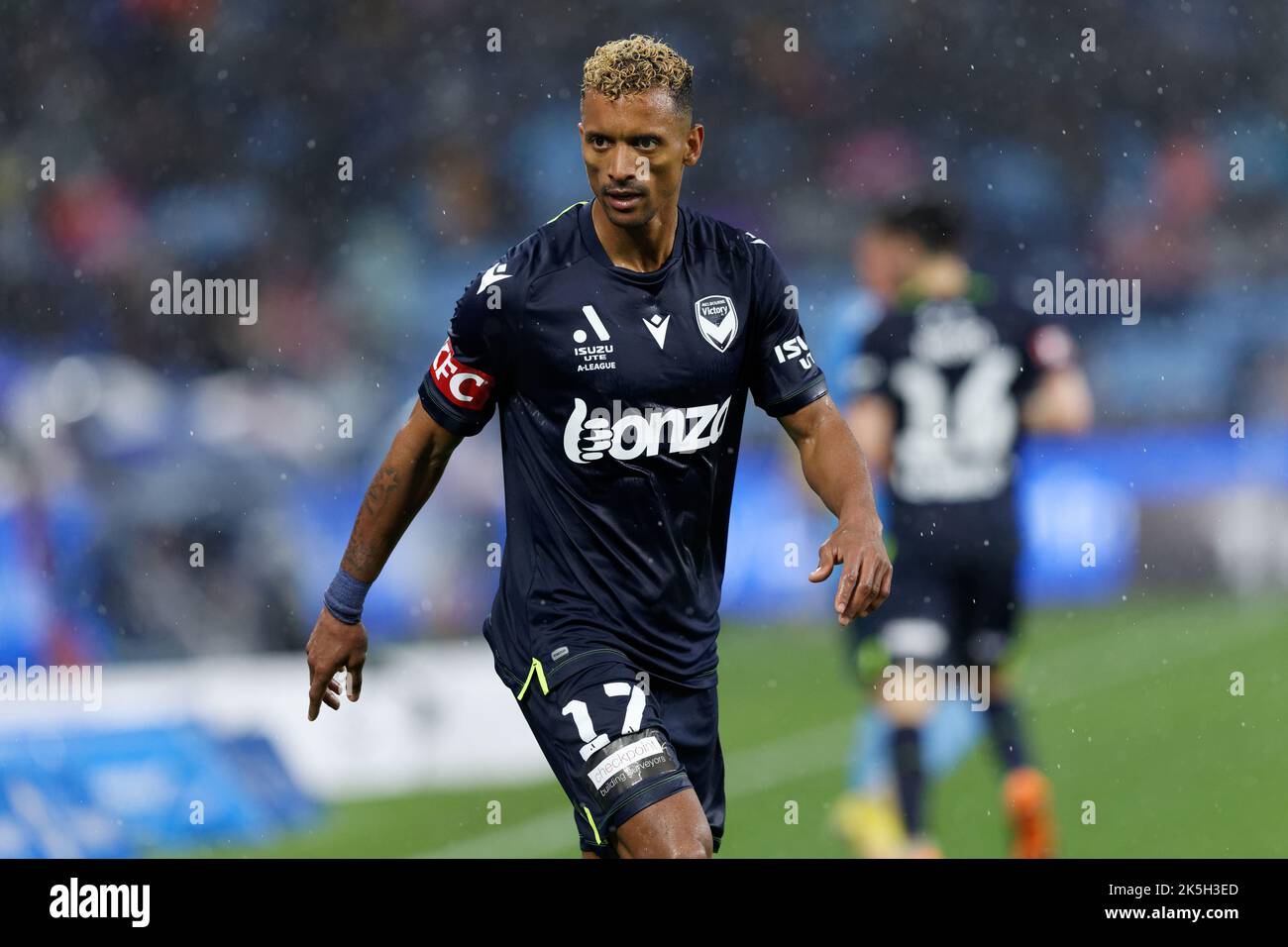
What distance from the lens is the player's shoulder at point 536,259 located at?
3.86m

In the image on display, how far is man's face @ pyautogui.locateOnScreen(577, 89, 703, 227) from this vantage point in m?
3.64

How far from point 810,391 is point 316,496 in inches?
206

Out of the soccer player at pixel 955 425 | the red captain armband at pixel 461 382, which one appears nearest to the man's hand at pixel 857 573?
the red captain armband at pixel 461 382

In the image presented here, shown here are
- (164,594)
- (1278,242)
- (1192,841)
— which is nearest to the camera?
(1192,841)

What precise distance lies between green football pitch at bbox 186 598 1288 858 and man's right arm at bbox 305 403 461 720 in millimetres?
2991

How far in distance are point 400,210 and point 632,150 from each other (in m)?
6.60

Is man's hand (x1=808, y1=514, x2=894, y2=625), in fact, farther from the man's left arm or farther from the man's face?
the man's face

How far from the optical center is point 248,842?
6.93m

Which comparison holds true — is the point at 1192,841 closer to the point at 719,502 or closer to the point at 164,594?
the point at 719,502

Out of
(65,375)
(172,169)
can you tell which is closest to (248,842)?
(65,375)

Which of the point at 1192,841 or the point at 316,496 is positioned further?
the point at 316,496

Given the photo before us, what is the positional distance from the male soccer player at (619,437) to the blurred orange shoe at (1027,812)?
2801 mm

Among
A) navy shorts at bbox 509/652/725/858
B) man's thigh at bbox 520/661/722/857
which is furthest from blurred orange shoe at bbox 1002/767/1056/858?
man's thigh at bbox 520/661/722/857

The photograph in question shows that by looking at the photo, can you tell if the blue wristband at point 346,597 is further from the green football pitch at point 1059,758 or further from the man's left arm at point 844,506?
the green football pitch at point 1059,758
